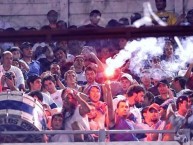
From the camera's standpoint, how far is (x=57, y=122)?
7289 mm

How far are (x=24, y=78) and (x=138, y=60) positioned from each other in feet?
5.31

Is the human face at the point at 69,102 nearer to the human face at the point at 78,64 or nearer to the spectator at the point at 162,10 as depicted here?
the human face at the point at 78,64

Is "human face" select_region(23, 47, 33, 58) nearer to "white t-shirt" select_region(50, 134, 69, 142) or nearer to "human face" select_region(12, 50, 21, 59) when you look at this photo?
"human face" select_region(12, 50, 21, 59)

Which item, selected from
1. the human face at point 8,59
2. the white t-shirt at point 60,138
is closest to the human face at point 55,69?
the human face at point 8,59

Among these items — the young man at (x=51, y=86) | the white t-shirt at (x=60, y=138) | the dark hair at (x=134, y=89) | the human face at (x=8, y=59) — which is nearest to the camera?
the white t-shirt at (x=60, y=138)

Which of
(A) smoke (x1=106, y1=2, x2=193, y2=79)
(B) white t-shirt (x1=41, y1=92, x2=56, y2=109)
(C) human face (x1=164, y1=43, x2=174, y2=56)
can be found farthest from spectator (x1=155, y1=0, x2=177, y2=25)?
(B) white t-shirt (x1=41, y1=92, x2=56, y2=109)

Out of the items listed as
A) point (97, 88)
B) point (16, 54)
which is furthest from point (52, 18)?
point (97, 88)

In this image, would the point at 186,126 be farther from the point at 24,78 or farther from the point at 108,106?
the point at 24,78

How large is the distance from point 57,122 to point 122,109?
2.44 feet

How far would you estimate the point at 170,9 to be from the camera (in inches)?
433

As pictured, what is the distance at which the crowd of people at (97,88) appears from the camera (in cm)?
727

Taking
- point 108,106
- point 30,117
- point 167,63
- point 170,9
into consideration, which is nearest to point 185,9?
point 170,9

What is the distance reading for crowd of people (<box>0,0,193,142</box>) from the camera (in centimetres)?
727

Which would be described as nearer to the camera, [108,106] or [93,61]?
[108,106]
